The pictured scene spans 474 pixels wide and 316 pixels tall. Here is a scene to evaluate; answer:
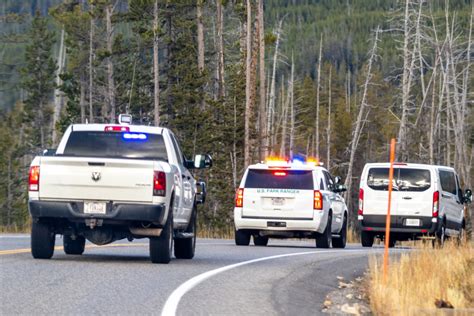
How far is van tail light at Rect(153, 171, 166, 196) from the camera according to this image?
50.7ft

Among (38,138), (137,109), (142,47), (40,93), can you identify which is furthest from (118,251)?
(38,138)

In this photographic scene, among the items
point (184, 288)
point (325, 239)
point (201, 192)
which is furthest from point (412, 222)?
point (184, 288)

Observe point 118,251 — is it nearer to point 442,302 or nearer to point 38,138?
point 442,302

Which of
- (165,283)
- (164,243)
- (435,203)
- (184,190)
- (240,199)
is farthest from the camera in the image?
(435,203)

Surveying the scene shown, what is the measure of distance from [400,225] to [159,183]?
1267 centimetres

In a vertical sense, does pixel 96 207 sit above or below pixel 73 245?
above

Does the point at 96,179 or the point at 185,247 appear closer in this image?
the point at 96,179

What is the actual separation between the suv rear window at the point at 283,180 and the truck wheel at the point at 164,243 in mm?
8060

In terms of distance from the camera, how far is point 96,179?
1544cm

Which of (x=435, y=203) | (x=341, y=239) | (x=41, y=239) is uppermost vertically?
(x=41, y=239)

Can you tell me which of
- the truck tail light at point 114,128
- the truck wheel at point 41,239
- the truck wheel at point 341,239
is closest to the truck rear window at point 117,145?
the truck tail light at point 114,128

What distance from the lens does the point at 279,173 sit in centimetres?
2409

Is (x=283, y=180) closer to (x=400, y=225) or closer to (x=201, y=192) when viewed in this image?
(x=400, y=225)

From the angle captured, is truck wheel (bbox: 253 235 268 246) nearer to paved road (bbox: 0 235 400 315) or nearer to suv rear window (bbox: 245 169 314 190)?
suv rear window (bbox: 245 169 314 190)
